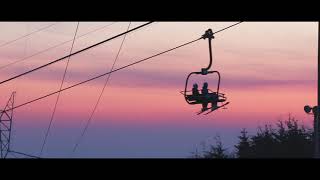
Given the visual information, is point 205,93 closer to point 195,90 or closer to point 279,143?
point 195,90

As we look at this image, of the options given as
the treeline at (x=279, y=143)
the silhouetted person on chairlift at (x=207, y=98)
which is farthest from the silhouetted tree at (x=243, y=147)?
the silhouetted person on chairlift at (x=207, y=98)

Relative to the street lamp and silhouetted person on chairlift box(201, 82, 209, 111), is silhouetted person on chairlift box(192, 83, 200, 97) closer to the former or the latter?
silhouetted person on chairlift box(201, 82, 209, 111)

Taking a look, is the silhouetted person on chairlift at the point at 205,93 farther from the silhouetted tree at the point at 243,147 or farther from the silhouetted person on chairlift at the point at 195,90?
the silhouetted tree at the point at 243,147

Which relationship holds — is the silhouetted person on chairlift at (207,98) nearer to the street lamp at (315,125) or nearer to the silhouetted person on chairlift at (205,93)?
the silhouetted person on chairlift at (205,93)

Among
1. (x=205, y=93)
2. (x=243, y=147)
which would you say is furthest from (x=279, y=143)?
(x=205, y=93)

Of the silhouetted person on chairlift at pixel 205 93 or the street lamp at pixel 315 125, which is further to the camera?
the street lamp at pixel 315 125

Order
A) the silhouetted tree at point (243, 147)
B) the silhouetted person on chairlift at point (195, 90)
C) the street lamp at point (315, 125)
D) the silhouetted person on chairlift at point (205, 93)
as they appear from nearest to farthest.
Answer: the silhouetted person on chairlift at point (195, 90), the silhouetted person on chairlift at point (205, 93), the street lamp at point (315, 125), the silhouetted tree at point (243, 147)

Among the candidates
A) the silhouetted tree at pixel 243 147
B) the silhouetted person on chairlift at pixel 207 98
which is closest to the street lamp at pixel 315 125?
the silhouetted person on chairlift at pixel 207 98

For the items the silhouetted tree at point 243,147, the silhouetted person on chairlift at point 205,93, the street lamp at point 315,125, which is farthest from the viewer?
the silhouetted tree at point 243,147
